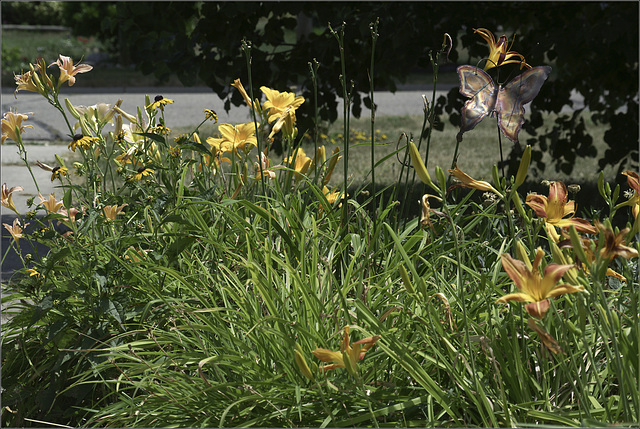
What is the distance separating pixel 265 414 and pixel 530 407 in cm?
53

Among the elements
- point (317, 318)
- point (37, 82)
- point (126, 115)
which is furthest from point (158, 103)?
point (317, 318)

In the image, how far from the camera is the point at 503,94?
1.65 m

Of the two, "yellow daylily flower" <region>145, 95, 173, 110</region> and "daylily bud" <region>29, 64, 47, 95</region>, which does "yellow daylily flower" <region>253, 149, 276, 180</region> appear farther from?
"daylily bud" <region>29, 64, 47, 95</region>

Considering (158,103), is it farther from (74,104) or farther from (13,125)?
(74,104)

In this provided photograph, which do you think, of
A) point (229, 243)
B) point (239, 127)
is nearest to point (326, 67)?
point (239, 127)

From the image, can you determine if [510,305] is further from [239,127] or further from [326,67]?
[326,67]

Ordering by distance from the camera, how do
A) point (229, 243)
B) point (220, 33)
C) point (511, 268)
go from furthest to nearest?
1. point (220, 33)
2. point (229, 243)
3. point (511, 268)

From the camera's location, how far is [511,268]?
1.23m

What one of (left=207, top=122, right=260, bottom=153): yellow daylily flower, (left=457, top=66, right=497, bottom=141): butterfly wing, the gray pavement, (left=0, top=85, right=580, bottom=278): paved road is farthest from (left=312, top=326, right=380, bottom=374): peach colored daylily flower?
the gray pavement

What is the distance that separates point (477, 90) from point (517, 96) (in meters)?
0.09

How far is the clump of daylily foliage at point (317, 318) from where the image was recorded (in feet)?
4.60

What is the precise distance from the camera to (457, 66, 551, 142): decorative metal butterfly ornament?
1611 millimetres

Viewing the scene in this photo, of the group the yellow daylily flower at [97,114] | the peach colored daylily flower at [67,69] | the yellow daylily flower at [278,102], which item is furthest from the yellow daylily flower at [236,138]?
the peach colored daylily flower at [67,69]

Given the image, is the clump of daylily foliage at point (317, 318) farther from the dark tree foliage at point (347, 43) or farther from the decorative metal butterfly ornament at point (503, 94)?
the dark tree foliage at point (347, 43)
